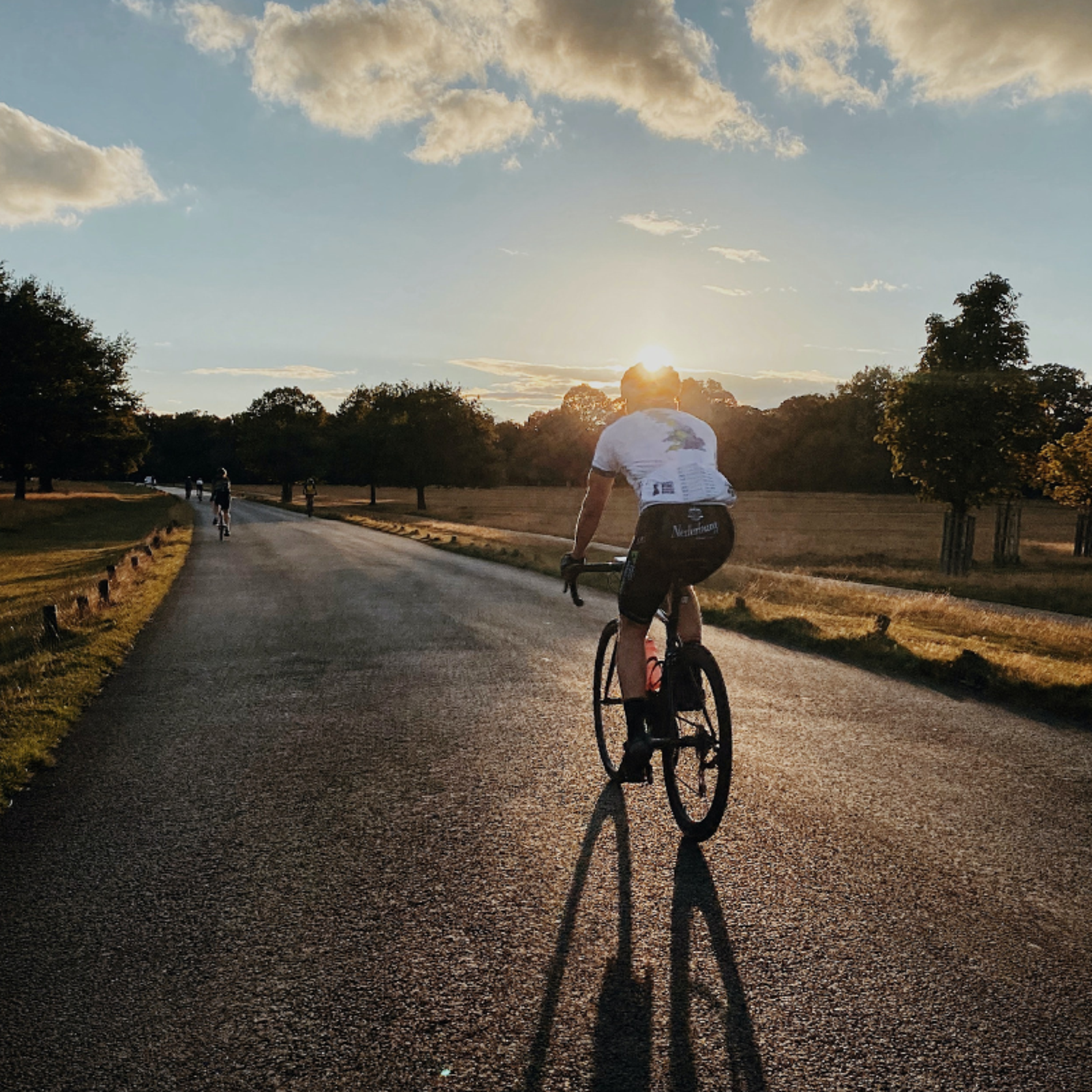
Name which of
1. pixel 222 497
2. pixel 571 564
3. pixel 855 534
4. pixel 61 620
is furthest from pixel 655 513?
pixel 855 534

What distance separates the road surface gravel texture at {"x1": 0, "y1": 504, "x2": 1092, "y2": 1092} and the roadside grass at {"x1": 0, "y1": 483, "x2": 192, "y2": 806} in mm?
294

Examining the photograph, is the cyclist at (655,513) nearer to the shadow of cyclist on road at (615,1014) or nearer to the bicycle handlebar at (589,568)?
the bicycle handlebar at (589,568)

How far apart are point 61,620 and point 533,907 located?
9.43 meters

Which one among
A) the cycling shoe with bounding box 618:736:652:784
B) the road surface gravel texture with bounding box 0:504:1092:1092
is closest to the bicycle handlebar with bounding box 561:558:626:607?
the cycling shoe with bounding box 618:736:652:784

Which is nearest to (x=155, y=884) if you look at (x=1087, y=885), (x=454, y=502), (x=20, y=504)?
(x=1087, y=885)

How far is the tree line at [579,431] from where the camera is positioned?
25.2 metres

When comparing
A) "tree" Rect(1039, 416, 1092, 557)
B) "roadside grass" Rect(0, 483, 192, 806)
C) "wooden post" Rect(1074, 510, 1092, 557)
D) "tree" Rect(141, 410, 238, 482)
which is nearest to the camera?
"roadside grass" Rect(0, 483, 192, 806)

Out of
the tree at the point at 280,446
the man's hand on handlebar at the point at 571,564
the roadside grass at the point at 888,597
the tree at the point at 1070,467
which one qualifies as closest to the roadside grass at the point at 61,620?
the man's hand on handlebar at the point at 571,564

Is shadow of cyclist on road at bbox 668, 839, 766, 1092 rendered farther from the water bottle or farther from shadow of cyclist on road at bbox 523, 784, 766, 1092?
the water bottle

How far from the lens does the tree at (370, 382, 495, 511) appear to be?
62.0 metres

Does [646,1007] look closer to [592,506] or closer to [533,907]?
[533,907]

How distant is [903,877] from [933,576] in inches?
818

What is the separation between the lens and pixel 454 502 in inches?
3046

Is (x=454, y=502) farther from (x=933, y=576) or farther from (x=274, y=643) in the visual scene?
(x=274, y=643)
